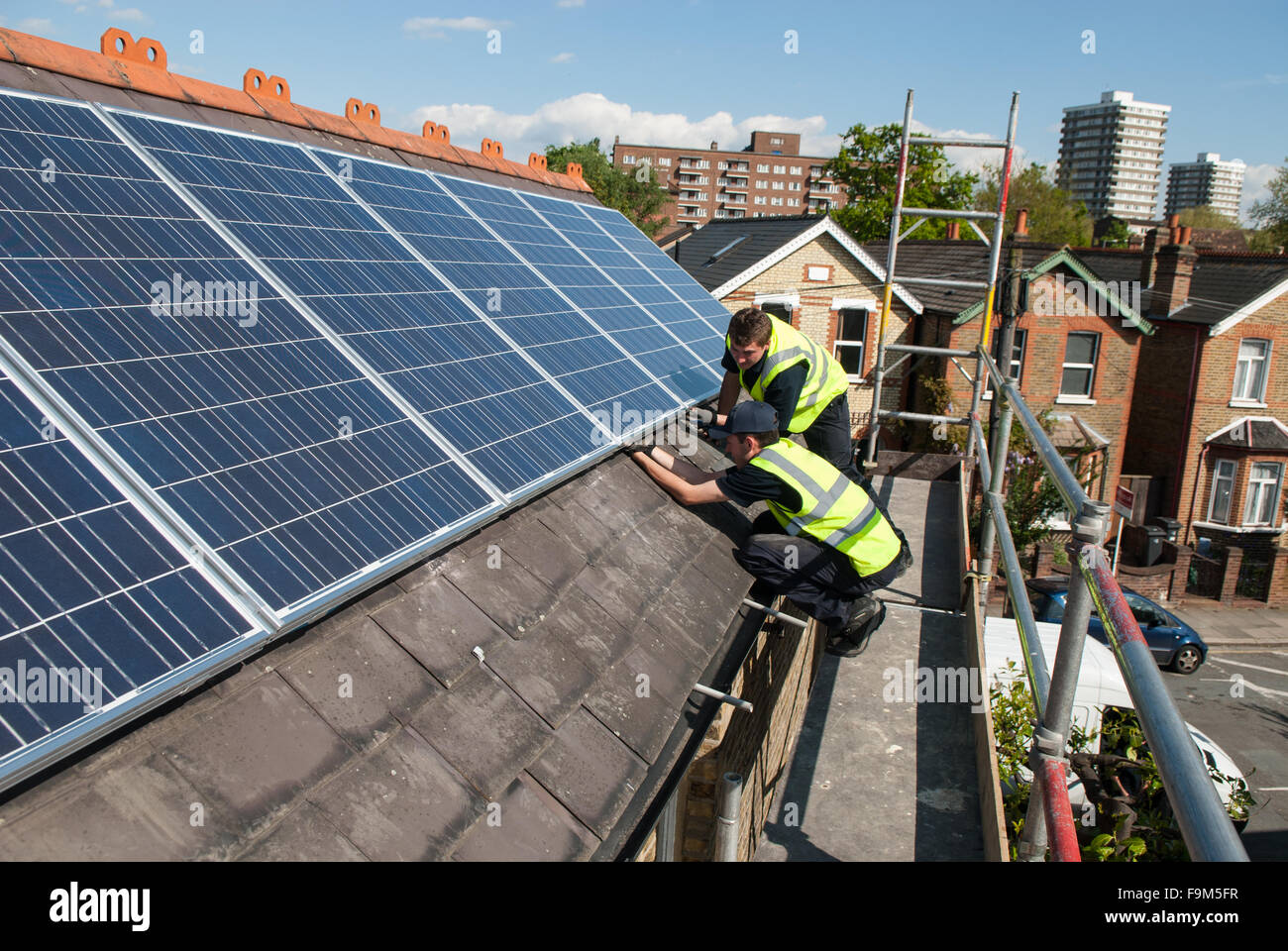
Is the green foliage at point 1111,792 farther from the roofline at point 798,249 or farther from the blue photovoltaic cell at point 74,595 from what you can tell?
the roofline at point 798,249

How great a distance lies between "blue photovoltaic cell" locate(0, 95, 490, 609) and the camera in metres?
3.43

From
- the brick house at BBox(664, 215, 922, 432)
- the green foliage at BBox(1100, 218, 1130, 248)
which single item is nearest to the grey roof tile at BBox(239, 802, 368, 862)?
→ the brick house at BBox(664, 215, 922, 432)

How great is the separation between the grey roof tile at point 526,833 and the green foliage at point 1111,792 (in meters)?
3.44

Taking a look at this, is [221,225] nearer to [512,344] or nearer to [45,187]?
[45,187]

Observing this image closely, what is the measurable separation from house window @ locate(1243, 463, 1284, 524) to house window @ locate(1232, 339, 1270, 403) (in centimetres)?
257

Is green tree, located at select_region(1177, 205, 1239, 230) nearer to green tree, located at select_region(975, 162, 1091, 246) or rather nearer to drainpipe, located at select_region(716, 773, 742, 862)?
green tree, located at select_region(975, 162, 1091, 246)

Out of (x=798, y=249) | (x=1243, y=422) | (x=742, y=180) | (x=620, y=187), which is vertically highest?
(x=742, y=180)

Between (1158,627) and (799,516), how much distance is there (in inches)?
895

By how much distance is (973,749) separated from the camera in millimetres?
7844

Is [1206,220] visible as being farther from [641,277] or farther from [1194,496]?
[641,277]

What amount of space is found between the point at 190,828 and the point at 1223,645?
3271 centimetres

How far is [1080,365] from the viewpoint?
3347cm

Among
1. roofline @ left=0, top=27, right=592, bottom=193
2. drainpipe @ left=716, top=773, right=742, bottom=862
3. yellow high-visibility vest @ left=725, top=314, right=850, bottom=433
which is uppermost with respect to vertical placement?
roofline @ left=0, top=27, right=592, bottom=193

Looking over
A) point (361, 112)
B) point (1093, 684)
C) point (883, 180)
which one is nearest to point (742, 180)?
point (883, 180)
